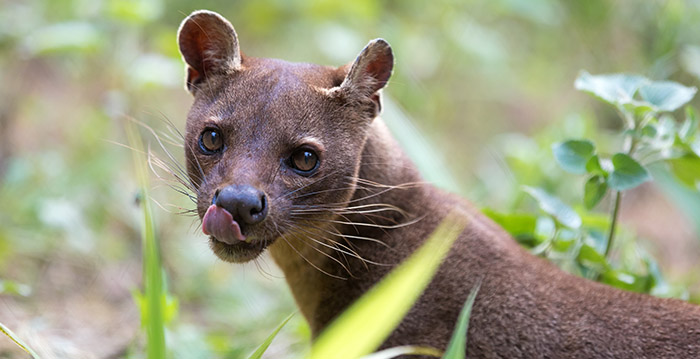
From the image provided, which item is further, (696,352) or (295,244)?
(295,244)

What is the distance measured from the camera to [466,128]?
958 cm

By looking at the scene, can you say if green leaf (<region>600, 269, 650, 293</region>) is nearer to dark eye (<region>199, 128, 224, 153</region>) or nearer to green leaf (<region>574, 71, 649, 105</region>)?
green leaf (<region>574, 71, 649, 105</region>)

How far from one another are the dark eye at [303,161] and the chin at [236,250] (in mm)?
351

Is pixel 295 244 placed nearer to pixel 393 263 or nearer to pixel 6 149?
pixel 393 263

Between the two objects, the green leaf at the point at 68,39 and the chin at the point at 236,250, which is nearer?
the chin at the point at 236,250

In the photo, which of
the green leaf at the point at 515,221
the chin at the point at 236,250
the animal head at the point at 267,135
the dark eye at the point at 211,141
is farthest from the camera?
the green leaf at the point at 515,221

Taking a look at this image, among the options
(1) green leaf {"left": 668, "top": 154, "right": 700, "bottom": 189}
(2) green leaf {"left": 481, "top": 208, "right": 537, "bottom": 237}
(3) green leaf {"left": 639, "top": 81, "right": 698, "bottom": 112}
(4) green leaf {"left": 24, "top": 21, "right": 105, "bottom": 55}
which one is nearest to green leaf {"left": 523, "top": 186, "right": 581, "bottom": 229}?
(2) green leaf {"left": 481, "top": 208, "right": 537, "bottom": 237}

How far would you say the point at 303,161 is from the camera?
10.5ft

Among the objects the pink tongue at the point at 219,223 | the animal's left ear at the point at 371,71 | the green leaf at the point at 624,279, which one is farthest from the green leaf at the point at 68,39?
the green leaf at the point at 624,279

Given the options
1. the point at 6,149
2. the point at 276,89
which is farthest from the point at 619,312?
the point at 6,149

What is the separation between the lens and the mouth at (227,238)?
2.90m

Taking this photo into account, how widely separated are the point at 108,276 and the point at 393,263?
2.79 m

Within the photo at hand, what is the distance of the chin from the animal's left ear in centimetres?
83

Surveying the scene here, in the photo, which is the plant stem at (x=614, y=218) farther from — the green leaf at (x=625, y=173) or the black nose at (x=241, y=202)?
the black nose at (x=241, y=202)
